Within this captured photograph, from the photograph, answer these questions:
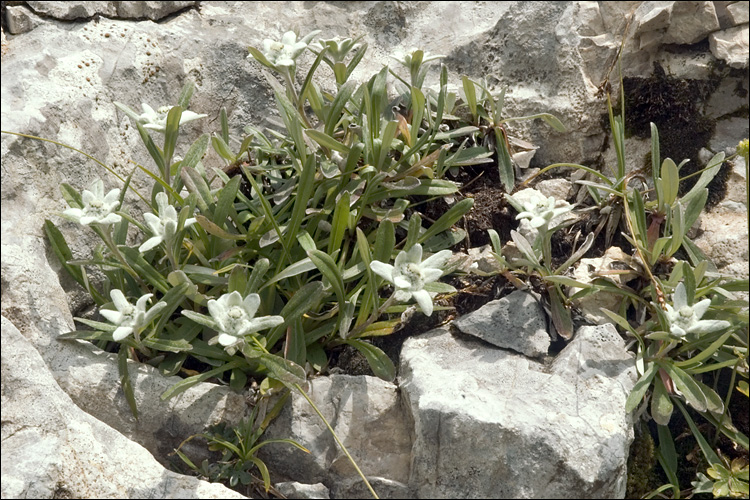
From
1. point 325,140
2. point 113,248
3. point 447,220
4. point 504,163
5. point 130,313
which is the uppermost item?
point 325,140

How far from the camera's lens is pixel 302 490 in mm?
2652

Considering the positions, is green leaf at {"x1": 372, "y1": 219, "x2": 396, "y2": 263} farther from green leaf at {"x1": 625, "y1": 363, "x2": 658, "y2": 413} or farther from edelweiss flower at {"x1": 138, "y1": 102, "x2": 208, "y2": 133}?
green leaf at {"x1": 625, "y1": 363, "x2": 658, "y2": 413}

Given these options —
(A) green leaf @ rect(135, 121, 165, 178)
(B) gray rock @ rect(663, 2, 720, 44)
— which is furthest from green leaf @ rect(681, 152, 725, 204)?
(A) green leaf @ rect(135, 121, 165, 178)

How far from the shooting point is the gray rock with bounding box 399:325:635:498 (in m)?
2.52

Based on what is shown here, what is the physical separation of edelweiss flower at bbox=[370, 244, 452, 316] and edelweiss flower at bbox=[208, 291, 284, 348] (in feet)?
1.54

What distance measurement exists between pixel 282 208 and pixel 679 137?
225cm

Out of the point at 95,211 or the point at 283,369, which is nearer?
the point at 283,369

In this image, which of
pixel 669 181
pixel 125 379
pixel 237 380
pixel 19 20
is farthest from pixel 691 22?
pixel 19 20

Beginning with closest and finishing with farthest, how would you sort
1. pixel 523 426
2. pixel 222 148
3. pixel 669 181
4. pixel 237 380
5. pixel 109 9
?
pixel 523 426 < pixel 237 380 < pixel 669 181 < pixel 222 148 < pixel 109 9

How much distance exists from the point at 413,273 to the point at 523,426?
746 millimetres

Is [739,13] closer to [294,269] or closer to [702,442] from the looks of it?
[702,442]

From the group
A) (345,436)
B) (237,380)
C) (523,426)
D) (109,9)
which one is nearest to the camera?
(523,426)

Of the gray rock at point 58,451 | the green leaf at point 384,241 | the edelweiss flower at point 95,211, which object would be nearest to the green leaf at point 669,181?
the green leaf at point 384,241

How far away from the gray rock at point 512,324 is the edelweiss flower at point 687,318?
1.78ft
